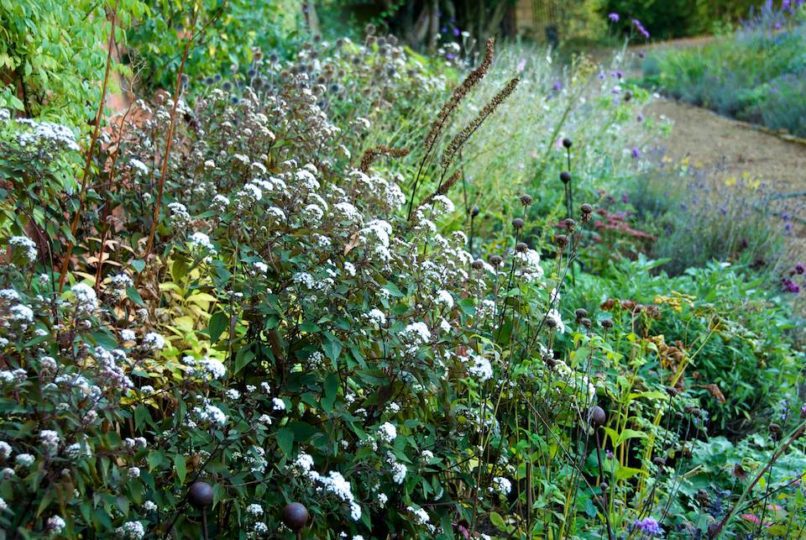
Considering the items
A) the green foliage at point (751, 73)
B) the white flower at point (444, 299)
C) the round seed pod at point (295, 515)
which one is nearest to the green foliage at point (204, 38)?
the white flower at point (444, 299)

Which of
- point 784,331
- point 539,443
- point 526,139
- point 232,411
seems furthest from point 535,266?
point 526,139

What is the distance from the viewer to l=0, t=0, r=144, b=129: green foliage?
9.86ft

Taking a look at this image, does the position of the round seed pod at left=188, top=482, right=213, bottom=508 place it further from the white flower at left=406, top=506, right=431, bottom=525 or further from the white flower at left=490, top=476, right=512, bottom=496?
the white flower at left=490, top=476, right=512, bottom=496

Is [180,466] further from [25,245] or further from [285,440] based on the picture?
[25,245]

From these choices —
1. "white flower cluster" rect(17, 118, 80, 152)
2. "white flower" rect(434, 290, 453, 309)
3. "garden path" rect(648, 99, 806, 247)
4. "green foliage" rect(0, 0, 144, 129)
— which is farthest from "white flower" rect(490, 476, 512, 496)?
"garden path" rect(648, 99, 806, 247)

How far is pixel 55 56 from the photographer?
3215 mm

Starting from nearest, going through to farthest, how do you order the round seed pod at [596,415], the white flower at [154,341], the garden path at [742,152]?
the white flower at [154,341] → the round seed pod at [596,415] → the garden path at [742,152]

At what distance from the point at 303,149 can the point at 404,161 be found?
215 cm

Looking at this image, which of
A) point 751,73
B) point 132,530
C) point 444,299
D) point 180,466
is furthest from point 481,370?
point 751,73

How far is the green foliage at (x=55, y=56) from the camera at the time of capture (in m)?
3.01

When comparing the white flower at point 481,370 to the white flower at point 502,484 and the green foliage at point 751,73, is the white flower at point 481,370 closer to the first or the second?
the white flower at point 502,484

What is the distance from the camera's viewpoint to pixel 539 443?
8.35ft

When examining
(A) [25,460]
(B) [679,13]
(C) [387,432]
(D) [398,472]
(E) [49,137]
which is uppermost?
(B) [679,13]

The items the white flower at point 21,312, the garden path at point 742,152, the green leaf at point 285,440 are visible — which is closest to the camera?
the white flower at point 21,312
